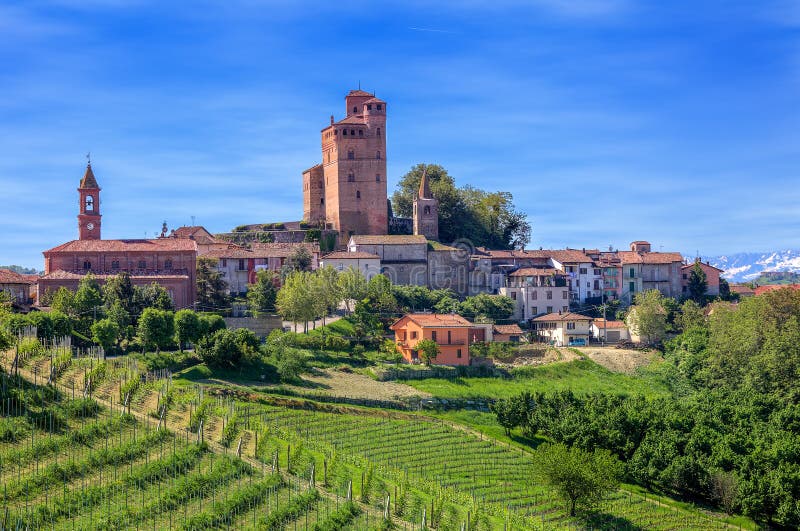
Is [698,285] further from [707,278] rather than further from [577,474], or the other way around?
[577,474]

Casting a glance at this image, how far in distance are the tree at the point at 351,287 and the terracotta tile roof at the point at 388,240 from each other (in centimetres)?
760

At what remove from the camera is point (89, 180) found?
7962 cm

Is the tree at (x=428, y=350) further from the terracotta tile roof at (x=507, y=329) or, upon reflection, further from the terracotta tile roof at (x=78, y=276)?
the terracotta tile roof at (x=78, y=276)

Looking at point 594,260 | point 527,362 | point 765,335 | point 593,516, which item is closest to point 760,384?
point 765,335

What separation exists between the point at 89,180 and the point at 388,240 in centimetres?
2367

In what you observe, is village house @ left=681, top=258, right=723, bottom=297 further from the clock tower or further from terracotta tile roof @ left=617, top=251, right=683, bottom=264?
the clock tower

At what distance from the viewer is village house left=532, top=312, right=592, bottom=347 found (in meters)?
76.1

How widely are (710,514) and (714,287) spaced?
45491 mm

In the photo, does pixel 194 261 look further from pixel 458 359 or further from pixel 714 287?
pixel 714 287

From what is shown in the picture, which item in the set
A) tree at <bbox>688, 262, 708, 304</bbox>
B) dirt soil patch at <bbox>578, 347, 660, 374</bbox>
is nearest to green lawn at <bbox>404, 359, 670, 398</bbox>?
dirt soil patch at <bbox>578, 347, 660, 374</bbox>

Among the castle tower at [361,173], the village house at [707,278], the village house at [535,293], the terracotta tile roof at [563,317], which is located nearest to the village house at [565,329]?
the terracotta tile roof at [563,317]

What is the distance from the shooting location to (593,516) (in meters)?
45.7

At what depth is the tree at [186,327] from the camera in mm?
59719

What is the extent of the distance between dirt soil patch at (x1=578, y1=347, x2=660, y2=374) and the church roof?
38458 mm
